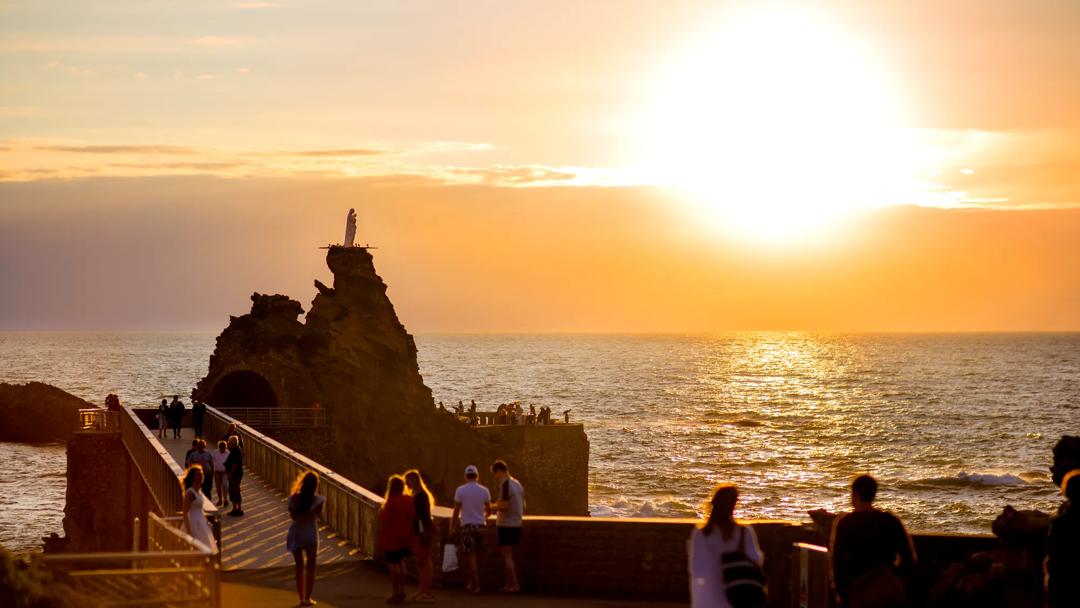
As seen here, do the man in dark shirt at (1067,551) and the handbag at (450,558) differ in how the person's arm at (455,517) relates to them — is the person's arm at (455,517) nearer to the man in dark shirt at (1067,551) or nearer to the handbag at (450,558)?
the handbag at (450,558)

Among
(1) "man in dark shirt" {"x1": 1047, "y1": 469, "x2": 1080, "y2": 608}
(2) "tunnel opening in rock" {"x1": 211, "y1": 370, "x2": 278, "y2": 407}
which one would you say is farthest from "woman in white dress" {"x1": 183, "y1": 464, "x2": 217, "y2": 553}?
(2) "tunnel opening in rock" {"x1": 211, "y1": 370, "x2": 278, "y2": 407}

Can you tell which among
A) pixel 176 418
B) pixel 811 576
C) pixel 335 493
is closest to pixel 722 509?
pixel 811 576

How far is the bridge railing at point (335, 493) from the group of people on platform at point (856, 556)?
29.4 feet

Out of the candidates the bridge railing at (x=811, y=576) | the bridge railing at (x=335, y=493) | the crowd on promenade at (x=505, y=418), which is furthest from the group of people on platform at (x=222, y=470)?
the crowd on promenade at (x=505, y=418)

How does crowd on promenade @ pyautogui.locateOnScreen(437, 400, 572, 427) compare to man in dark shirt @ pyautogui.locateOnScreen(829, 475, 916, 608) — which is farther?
crowd on promenade @ pyautogui.locateOnScreen(437, 400, 572, 427)

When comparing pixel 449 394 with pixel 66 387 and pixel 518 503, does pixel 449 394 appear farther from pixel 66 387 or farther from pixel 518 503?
pixel 518 503

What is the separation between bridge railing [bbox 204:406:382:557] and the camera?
766 inches

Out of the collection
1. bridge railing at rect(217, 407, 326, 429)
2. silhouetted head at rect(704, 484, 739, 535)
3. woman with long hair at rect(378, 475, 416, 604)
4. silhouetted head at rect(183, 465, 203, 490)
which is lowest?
bridge railing at rect(217, 407, 326, 429)

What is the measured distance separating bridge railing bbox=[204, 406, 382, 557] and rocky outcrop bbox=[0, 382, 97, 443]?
76.7 metres

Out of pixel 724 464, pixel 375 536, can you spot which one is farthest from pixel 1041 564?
pixel 724 464

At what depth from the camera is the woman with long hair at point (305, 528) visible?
612 inches

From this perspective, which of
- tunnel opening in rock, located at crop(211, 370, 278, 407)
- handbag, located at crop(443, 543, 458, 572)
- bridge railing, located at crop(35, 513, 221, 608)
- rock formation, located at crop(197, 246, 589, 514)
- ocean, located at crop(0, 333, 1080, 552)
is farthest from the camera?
ocean, located at crop(0, 333, 1080, 552)

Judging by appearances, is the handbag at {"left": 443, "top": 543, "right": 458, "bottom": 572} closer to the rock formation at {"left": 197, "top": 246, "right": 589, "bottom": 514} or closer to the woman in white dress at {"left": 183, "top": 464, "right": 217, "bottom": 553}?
the woman in white dress at {"left": 183, "top": 464, "right": 217, "bottom": 553}

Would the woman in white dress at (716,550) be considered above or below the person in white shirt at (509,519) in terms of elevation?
above
